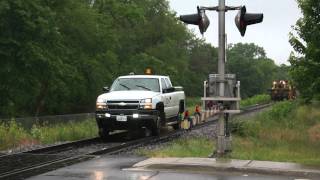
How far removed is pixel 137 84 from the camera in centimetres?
2047

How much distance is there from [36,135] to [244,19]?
8.49 m

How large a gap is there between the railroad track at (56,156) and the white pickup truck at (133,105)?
0.53 meters

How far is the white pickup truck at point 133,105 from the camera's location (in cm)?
1894

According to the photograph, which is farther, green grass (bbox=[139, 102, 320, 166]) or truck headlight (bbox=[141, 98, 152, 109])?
truck headlight (bbox=[141, 98, 152, 109])

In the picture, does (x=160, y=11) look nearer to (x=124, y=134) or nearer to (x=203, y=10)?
(x=124, y=134)

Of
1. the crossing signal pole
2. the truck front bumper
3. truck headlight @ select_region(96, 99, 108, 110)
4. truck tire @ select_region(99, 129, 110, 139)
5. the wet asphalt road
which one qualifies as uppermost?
the crossing signal pole

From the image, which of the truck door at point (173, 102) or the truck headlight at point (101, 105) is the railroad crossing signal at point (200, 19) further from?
the truck door at point (173, 102)

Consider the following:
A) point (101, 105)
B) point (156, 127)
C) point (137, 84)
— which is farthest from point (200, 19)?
point (137, 84)

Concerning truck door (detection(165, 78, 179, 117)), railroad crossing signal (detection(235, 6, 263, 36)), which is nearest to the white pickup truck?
truck door (detection(165, 78, 179, 117))

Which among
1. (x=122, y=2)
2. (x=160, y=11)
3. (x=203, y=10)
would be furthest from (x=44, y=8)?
(x=160, y=11)

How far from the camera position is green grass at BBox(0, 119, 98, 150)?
1730cm

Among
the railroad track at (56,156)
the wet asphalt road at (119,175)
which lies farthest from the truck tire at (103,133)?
the wet asphalt road at (119,175)

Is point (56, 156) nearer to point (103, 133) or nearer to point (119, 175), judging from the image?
point (119, 175)

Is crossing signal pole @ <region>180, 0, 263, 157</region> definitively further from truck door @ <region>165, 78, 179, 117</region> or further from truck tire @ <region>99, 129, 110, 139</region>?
truck door @ <region>165, 78, 179, 117</region>
